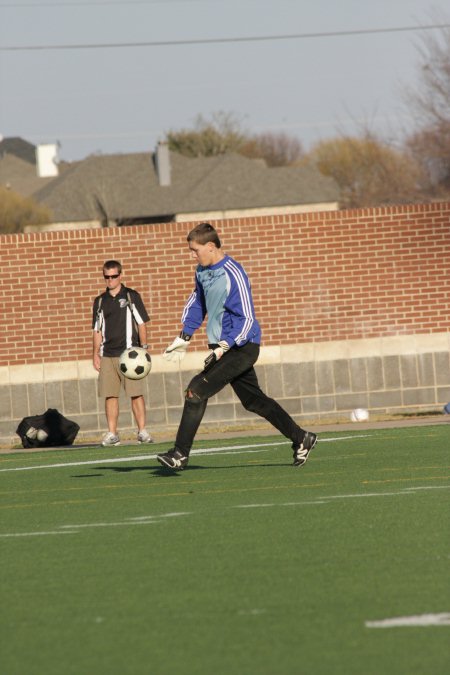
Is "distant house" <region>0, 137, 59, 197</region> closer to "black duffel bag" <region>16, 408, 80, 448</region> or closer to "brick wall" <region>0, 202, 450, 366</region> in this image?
"brick wall" <region>0, 202, 450, 366</region>

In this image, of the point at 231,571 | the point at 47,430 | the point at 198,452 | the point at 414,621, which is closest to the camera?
the point at 414,621

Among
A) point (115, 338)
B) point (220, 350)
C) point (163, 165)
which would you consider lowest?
point (220, 350)

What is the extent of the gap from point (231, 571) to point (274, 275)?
12256 millimetres

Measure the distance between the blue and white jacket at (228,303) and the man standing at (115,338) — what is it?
437 centimetres

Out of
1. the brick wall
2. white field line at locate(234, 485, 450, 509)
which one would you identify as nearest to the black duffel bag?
the brick wall

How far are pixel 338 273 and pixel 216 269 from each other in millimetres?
8230

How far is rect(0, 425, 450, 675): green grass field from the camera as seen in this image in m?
5.35

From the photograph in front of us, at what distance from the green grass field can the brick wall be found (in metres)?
7.25

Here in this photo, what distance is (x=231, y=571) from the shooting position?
6887 millimetres

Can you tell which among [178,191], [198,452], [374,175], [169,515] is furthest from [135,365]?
[374,175]

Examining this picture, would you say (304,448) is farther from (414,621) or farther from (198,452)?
(414,621)

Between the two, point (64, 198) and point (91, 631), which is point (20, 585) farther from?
point (64, 198)

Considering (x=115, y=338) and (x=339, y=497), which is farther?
(x=115, y=338)

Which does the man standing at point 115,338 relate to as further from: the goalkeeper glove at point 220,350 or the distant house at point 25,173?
the distant house at point 25,173
